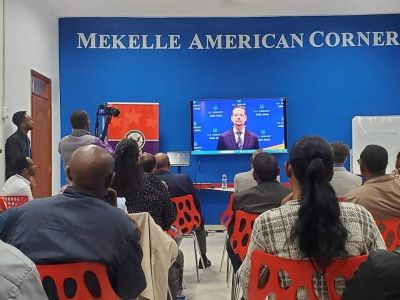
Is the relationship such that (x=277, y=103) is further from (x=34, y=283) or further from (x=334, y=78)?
(x=34, y=283)

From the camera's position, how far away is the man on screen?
312 inches

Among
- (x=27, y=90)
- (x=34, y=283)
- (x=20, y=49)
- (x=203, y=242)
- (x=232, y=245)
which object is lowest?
(x=203, y=242)

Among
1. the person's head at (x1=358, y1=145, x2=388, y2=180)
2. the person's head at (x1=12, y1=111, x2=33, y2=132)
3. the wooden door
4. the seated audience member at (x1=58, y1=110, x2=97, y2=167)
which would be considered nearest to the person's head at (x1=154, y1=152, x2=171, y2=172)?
the seated audience member at (x1=58, y1=110, x2=97, y2=167)

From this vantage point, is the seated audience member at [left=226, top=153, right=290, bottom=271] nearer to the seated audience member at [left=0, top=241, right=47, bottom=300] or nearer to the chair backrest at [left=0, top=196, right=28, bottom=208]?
the chair backrest at [left=0, top=196, right=28, bottom=208]

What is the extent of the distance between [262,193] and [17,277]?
233cm

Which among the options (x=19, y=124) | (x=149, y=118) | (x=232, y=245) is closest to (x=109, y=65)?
(x=149, y=118)

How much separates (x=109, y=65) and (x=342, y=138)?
3849mm

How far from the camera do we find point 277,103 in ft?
26.0

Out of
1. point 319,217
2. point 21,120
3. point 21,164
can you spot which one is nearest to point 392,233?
point 319,217

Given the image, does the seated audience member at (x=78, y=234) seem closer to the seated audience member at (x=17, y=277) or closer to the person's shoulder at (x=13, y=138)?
the seated audience member at (x=17, y=277)

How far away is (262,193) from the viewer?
121 inches

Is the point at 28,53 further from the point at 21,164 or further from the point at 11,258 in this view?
the point at 11,258

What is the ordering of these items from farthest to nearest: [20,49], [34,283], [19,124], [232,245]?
[20,49], [19,124], [232,245], [34,283]

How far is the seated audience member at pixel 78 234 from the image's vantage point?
1.82 meters
